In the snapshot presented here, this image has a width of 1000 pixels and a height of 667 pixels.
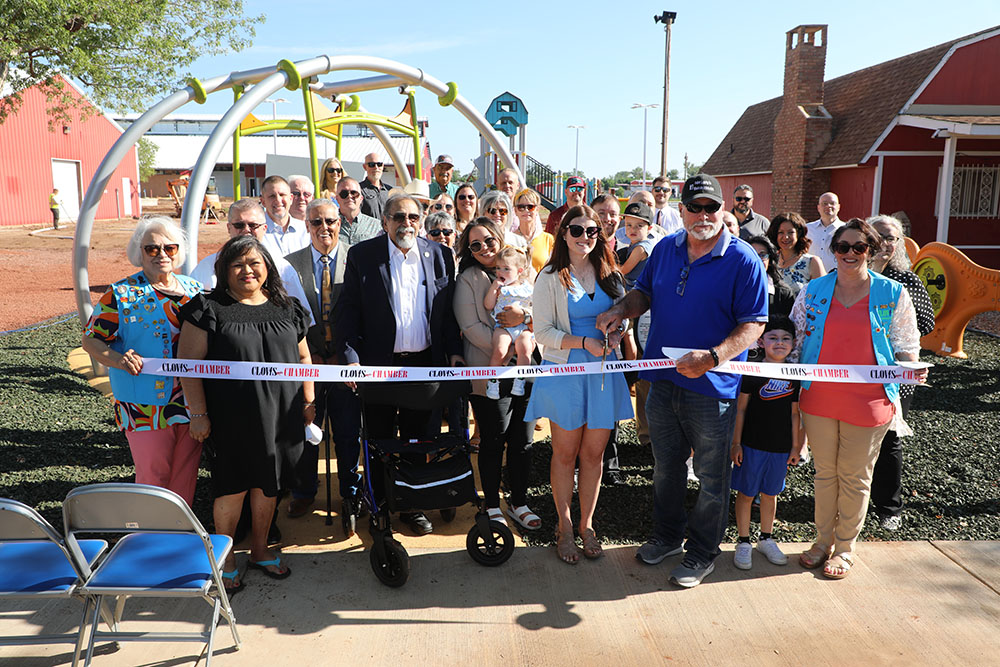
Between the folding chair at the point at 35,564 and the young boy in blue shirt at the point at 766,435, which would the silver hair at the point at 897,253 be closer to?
the young boy in blue shirt at the point at 766,435

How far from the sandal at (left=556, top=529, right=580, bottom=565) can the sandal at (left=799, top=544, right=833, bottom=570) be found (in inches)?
50.3

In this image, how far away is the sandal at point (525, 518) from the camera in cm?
448

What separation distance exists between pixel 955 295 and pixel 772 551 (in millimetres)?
6861

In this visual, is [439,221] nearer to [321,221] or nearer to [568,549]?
[321,221]

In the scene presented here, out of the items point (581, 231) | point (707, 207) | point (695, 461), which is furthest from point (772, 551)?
point (581, 231)

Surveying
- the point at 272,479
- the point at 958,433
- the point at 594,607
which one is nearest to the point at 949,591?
the point at 594,607

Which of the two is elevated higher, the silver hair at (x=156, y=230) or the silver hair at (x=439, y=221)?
the silver hair at (x=439, y=221)

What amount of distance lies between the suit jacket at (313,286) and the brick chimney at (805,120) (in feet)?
57.3

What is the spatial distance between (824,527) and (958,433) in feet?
10.5

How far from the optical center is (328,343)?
15.4 ft

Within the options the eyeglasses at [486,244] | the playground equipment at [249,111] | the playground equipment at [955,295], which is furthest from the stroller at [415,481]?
the playground equipment at [955,295]

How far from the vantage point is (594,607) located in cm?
360

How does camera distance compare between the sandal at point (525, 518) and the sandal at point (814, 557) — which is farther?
the sandal at point (525, 518)

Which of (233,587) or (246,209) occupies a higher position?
(246,209)
